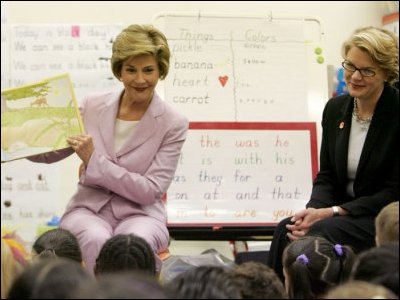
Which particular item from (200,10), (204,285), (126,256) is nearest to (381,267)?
(204,285)

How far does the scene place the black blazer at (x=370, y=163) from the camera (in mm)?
2439

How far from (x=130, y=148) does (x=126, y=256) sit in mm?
766

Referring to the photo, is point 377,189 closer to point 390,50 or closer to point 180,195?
point 390,50

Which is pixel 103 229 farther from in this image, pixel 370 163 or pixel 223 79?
pixel 223 79

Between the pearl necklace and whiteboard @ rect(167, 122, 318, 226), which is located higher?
the pearl necklace

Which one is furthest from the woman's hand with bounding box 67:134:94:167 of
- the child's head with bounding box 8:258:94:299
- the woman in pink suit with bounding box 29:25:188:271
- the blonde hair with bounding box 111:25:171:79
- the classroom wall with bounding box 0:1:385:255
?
the classroom wall with bounding box 0:1:385:255

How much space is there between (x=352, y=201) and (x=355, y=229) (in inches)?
5.4

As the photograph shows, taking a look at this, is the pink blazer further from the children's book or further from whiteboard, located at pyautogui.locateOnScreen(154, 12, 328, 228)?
whiteboard, located at pyautogui.locateOnScreen(154, 12, 328, 228)

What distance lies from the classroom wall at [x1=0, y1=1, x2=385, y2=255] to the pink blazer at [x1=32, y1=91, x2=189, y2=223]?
4.50ft

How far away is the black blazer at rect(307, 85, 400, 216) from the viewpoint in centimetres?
244

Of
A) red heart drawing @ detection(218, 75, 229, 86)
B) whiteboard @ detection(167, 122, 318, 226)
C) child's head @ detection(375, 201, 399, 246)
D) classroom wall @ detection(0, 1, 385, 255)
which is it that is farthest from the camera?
classroom wall @ detection(0, 1, 385, 255)

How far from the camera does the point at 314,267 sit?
188 cm

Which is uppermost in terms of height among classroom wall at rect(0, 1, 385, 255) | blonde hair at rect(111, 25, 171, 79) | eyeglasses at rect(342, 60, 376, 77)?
classroom wall at rect(0, 1, 385, 255)

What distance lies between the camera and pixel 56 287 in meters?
1.12
